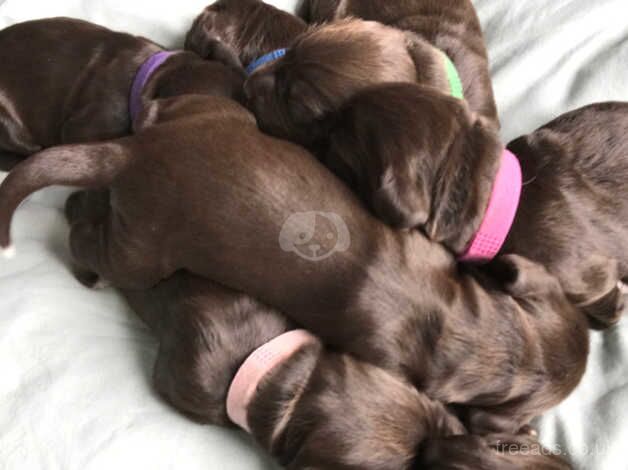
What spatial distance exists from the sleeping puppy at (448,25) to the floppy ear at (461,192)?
47cm

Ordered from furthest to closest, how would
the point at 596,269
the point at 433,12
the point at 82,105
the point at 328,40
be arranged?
the point at 433,12
the point at 82,105
the point at 328,40
the point at 596,269

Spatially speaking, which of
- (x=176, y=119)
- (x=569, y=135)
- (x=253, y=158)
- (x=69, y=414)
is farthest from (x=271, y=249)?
(x=569, y=135)

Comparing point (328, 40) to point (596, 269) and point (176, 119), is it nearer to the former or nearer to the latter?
point (176, 119)

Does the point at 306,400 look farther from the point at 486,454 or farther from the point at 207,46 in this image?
the point at 207,46

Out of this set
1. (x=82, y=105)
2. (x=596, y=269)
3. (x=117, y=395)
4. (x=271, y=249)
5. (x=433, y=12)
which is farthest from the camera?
(x=433, y=12)

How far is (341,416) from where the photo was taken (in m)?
1.35

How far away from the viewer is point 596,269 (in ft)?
5.24

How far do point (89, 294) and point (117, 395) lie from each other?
32 cm

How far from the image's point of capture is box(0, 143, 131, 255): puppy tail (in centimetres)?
137

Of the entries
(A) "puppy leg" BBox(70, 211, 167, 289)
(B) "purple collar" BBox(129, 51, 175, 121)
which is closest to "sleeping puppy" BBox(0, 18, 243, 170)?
(B) "purple collar" BBox(129, 51, 175, 121)

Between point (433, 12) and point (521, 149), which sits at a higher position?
point (433, 12)

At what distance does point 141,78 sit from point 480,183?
3.27ft

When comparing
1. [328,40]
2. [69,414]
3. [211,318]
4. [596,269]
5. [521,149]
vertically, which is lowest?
[69,414]

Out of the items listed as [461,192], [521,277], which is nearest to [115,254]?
[461,192]
